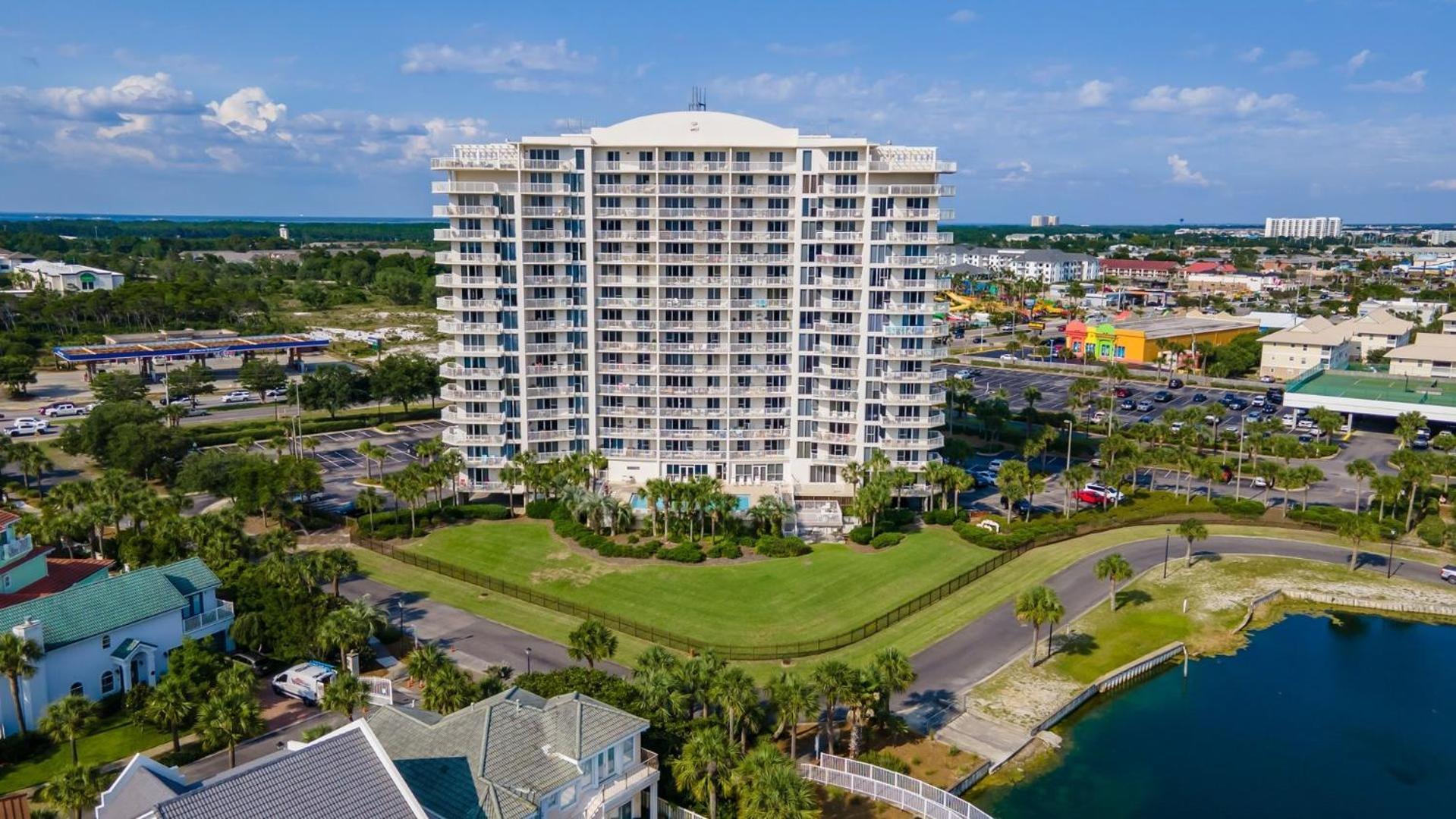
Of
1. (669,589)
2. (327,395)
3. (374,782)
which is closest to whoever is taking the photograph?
(374,782)

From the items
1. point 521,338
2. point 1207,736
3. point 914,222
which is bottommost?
point 1207,736

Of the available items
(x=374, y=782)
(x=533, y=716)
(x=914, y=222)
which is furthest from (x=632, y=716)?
(x=914, y=222)

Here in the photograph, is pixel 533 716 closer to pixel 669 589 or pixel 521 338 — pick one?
pixel 669 589

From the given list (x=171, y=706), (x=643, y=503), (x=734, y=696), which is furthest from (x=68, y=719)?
(x=643, y=503)

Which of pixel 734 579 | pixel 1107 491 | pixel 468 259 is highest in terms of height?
pixel 468 259

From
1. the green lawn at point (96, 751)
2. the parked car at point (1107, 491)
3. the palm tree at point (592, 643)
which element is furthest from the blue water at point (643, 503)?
the green lawn at point (96, 751)

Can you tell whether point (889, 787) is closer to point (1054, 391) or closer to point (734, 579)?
point (734, 579)
